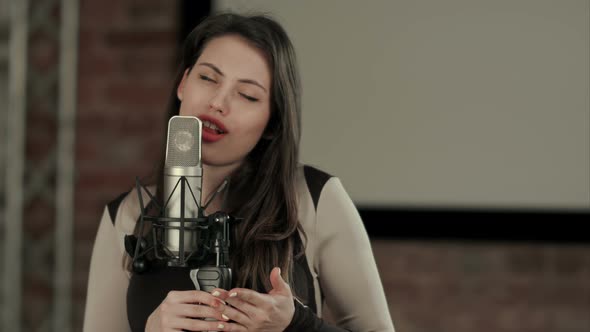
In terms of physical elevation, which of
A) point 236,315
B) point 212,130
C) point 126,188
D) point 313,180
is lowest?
point 126,188

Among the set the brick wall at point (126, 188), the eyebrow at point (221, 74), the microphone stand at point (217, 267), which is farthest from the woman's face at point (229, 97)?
the brick wall at point (126, 188)

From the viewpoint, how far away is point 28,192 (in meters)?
3.00

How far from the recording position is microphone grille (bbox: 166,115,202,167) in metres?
1.07

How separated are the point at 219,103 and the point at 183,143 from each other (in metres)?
0.25

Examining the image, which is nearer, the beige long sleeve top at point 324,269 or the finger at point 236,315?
the finger at point 236,315

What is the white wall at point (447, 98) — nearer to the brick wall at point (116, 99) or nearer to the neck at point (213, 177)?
the brick wall at point (116, 99)

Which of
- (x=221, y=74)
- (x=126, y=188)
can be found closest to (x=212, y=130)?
(x=221, y=74)

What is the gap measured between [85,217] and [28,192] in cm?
24

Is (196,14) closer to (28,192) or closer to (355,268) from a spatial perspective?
(28,192)

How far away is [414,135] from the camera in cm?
288

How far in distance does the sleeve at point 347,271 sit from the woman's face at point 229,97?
0.72 feet

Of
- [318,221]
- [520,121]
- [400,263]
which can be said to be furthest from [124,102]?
[318,221]

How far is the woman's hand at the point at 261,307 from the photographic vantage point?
3.51ft

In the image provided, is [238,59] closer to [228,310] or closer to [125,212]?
[125,212]
